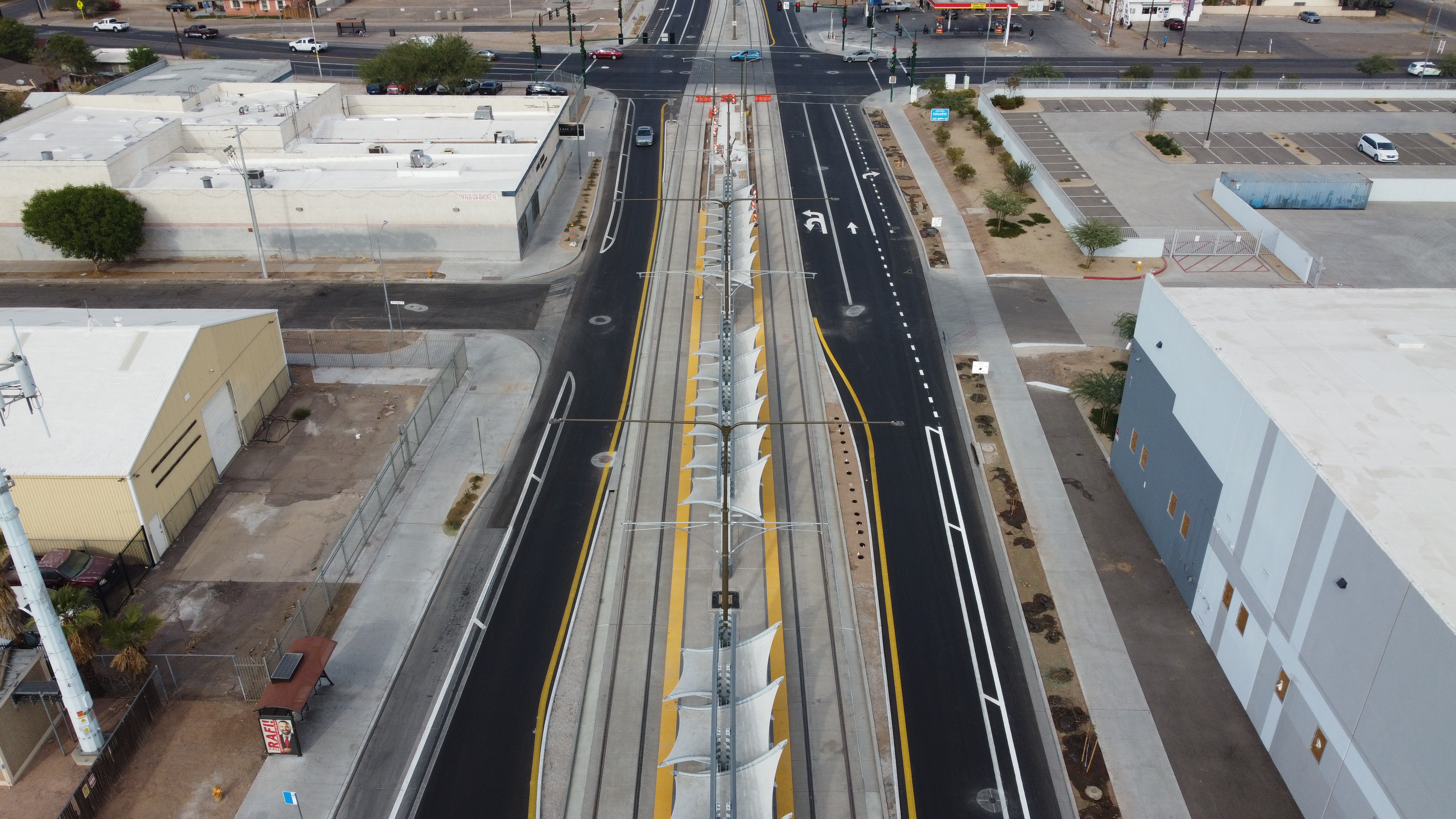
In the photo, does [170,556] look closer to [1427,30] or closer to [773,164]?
[773,164]

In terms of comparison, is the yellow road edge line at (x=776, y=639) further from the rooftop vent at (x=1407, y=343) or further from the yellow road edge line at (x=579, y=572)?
the rooftop vent at (x=1407, y=343)

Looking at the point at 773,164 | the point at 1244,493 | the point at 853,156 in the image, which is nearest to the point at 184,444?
the point at 1244,493

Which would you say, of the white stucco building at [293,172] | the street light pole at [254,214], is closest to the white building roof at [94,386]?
the street light pole at [254,214]

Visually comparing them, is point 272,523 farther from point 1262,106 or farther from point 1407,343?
point 1262,106

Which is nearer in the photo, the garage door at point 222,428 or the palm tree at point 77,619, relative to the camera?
the palm tree at point 77,619

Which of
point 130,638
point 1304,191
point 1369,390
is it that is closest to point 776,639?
point 130,638

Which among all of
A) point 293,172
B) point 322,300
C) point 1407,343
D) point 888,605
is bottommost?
point 888,605

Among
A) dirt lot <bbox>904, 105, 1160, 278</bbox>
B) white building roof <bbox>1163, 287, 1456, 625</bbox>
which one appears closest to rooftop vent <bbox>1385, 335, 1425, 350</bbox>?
white building roof <bbox>1163, 287, 1456, 625</bbox>
